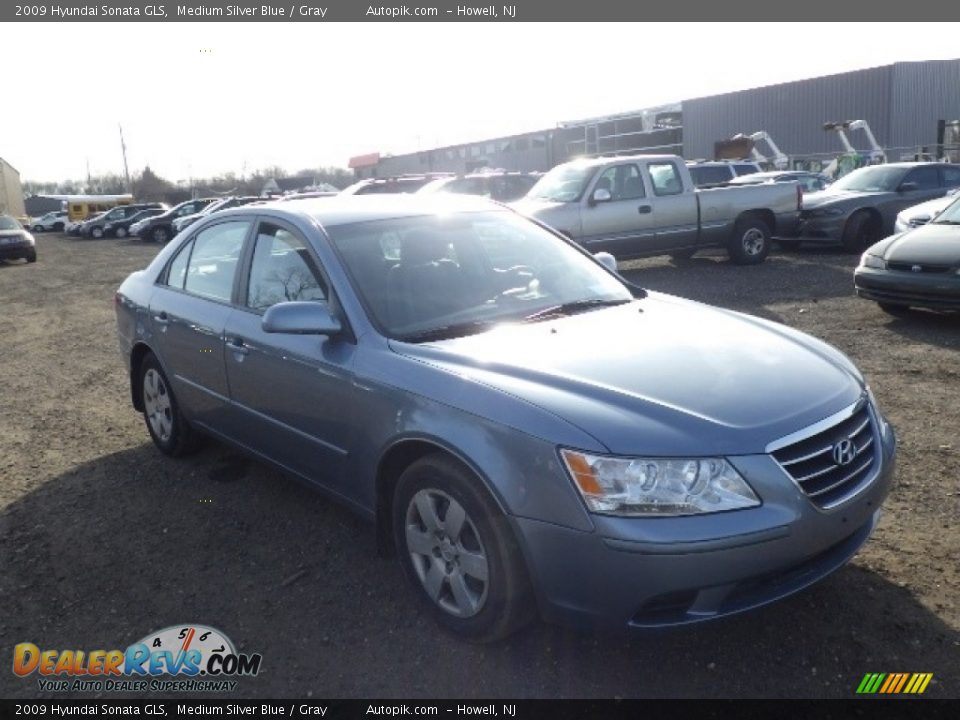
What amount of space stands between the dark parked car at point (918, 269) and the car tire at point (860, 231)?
5544 millimetres

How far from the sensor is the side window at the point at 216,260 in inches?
177

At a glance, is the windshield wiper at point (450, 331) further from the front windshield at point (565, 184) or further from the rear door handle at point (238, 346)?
the front windshield at point (565, 184)

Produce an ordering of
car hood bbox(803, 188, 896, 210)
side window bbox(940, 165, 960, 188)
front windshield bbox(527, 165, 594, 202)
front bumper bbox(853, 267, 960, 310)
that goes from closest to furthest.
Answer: front bumper bbox(853, 267, 960, 310) < front windshield bbox(527, 165, 594, 202) < car hood bbox(803, 188, 896, 210) < side window bbox(940, 165, 960, 188)

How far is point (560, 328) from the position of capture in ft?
11.7

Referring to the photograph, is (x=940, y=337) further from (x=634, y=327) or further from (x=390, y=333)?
A: (x=390, y=333)

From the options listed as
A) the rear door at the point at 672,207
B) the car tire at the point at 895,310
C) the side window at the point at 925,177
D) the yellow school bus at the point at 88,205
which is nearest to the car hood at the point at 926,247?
the car tire at the point at 895,310

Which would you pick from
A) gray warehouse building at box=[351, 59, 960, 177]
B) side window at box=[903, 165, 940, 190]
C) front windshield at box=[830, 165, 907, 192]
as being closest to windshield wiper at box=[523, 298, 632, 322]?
front windshield at box=[830, 165, 907, 192]

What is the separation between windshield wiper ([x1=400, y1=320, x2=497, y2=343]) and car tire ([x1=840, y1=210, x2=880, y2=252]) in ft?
41.0

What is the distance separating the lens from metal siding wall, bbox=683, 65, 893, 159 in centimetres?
3562

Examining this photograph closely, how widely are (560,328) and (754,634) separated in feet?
4.66

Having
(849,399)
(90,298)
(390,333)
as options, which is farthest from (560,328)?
(90,298)

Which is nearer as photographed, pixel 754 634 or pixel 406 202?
pixel 754 634

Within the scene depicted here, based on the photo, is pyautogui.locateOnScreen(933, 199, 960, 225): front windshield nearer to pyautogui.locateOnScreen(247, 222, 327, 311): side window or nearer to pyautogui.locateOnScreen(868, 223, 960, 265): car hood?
pyautogui.locateOnScreen(868, 223, 960, 265): car hood

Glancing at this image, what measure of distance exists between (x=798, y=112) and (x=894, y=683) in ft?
133
